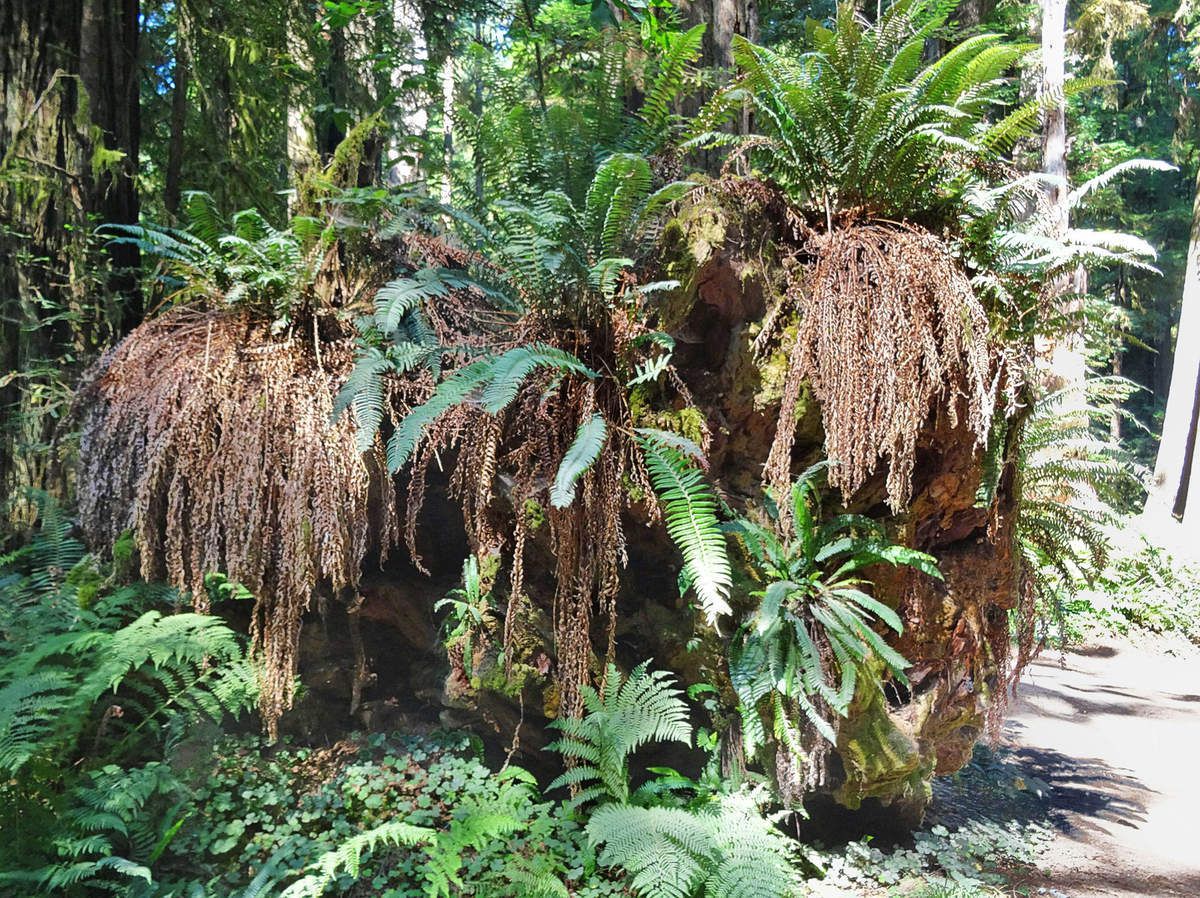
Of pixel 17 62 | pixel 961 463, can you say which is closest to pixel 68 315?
pixel 17 62

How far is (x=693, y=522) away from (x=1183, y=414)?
12.2 m

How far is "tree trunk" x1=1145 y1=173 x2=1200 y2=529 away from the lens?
1107cm

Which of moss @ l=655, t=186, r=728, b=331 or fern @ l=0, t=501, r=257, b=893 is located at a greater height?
moss @ l=655, t=186, r=728, b=331

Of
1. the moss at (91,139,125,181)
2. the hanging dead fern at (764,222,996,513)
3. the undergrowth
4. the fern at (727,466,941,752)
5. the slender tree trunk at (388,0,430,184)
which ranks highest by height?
the slender tree trunk at (388,0,430,184)

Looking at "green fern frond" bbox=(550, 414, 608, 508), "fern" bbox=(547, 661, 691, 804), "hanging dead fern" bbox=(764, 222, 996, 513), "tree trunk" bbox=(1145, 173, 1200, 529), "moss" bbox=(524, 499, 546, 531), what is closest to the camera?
"green fern frond" bbox=(550, 414, 608, 508)

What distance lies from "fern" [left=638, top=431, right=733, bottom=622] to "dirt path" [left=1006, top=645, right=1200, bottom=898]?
2419 mm

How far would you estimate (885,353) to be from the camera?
2.70m

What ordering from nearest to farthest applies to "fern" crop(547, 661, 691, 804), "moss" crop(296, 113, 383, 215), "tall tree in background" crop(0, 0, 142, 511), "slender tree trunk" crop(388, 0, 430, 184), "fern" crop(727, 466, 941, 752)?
"fern" crop(727, 466, 941, 752)
"fern" crop(547, 661, 691, 804)
"moss" crop(296, 113, 383, 215)
"tall tree in background" crop(0, 0, 142, 511)
"slender tree trunk" crop(388, 0, 430, 184)

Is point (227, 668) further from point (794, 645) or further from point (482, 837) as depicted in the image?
point (794, 645)

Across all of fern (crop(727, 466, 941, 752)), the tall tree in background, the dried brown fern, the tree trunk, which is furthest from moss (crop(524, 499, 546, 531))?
the tree trunk

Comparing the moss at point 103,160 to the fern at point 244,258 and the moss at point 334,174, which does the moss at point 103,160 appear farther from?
the moss at point 334,174

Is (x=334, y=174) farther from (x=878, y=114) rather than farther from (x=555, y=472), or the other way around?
(x=878, y=114)

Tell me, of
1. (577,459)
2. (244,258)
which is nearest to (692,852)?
(577,459)

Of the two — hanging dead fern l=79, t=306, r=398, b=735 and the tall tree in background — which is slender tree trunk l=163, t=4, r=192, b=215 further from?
hanging dead fern l=79, t=306, r=398, b=735
